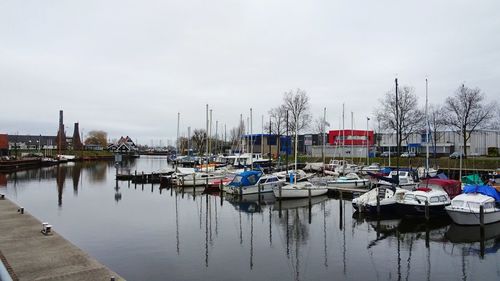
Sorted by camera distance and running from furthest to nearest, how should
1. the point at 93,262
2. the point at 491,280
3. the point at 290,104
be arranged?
the point at 290,104, the point at 491,280, the point at 93,262

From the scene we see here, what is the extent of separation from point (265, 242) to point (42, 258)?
1137 cm

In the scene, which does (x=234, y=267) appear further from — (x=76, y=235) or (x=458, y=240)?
(x=458, y=240)

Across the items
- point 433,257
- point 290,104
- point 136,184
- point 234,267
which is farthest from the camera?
point 290,104

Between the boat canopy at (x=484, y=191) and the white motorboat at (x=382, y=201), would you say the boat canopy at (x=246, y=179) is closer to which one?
the white motorboat at (x=382, y=201)

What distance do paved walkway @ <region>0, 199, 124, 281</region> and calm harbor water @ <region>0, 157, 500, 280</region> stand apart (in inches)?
99.4

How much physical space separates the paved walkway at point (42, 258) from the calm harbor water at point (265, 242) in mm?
2524

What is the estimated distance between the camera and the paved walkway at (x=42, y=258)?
447 inches

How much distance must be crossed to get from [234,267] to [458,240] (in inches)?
521

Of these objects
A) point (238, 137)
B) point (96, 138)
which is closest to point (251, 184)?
point (238, 137)

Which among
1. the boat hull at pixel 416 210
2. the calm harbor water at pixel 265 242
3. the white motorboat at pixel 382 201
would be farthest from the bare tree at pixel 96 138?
the boat hull at pixel 416 210

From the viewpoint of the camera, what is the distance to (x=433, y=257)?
18141mm

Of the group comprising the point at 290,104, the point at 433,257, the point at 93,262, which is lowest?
the point at 433,257

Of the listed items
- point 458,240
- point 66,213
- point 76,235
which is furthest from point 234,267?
point 66,213

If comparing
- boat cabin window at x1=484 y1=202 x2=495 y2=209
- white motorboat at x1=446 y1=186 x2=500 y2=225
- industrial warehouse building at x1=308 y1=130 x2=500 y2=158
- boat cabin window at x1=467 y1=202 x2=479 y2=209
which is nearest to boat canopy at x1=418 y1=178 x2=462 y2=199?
white motorboat at x1=446 y1=186 x2=500 y2=225
